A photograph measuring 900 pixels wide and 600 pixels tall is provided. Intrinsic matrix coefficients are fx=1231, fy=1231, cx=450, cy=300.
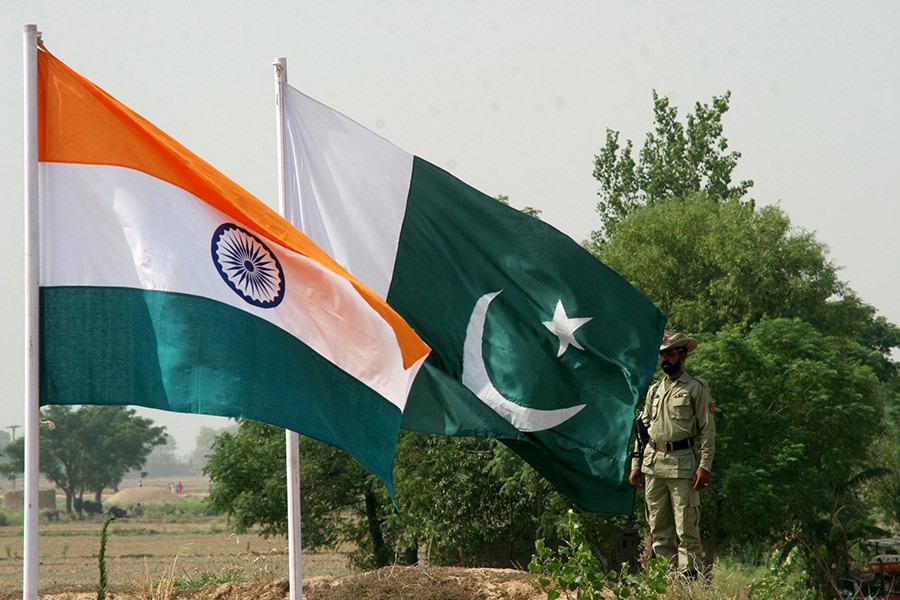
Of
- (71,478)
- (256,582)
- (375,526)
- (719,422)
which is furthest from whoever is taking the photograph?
(71,478)

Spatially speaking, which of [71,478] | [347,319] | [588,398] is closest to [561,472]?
[588,398]

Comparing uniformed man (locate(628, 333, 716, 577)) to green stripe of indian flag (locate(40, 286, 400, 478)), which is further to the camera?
uniformed man (locate(628, 333, 716, 577))

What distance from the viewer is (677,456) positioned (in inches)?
367

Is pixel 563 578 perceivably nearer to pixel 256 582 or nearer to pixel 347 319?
pixel 347 319

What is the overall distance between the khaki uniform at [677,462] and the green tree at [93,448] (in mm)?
97293

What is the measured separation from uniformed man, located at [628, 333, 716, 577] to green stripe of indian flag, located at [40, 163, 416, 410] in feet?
11.2

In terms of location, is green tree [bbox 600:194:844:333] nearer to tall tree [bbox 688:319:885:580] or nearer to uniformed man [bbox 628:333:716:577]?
tall tree [bbox 688:319:885:580]

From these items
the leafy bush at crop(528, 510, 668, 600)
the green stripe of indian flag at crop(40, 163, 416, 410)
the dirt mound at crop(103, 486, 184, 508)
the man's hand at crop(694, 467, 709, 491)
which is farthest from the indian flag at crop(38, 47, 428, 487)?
the dirt mound at crop(103, 486, 184, 508)

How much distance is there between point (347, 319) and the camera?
6699 mm

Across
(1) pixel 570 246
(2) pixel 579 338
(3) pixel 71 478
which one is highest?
(1) pixel 570 246

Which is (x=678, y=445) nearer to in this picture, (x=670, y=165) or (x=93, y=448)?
(x=670, y=165)

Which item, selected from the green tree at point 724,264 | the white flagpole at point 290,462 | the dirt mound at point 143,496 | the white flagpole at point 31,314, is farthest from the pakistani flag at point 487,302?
the dirt mound at point 143,496

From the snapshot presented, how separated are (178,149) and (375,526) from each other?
27.0m

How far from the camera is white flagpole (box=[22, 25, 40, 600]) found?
19.5 feet
